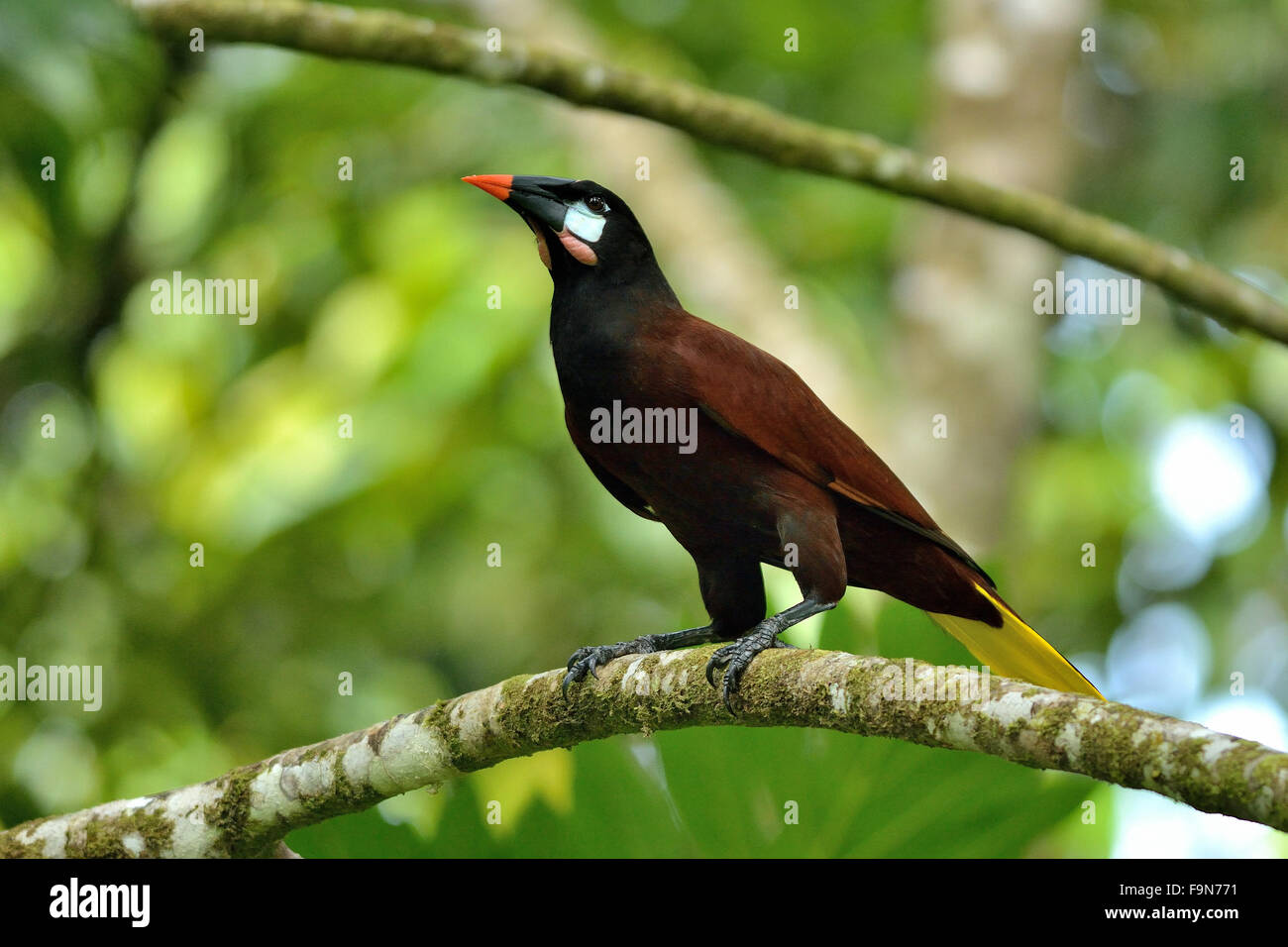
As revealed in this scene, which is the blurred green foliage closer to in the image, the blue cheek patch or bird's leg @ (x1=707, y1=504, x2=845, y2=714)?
bird's leg @ (x1=707, y1=504, x2=845, y2=714)

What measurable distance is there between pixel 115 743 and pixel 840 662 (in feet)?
10.0

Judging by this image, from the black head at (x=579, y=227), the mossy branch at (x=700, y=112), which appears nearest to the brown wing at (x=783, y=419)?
the black head at (x=579, y=227)

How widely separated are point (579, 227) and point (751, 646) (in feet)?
2.44

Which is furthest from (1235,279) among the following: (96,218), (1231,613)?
(96,218)


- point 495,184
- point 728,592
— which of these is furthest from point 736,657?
point 495,184

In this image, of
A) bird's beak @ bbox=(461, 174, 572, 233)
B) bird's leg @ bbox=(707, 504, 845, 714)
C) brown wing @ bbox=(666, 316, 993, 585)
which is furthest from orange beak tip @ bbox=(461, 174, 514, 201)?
bird's leg @ bbox=(707, 504, 845, 714)

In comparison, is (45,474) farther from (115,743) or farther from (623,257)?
(623,257)

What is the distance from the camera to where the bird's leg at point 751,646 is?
178 centimetres

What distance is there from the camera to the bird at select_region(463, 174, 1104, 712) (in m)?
2.03

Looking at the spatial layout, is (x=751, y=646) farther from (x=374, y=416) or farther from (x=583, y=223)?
(x=374, y=416)

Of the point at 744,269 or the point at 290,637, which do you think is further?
the point at 290,637

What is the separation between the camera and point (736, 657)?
72.7 inches

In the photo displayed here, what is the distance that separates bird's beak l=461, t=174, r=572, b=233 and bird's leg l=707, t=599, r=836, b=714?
73 cm
